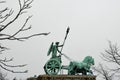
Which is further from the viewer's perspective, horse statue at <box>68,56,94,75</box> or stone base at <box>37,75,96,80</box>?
horse statue at <box>68,56,94,75</box>

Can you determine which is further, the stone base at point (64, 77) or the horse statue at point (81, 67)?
the horse statue at point (81, 67)

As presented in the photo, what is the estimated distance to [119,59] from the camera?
64.7 feet

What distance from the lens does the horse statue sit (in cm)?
2669

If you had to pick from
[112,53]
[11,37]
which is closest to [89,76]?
[112,53]

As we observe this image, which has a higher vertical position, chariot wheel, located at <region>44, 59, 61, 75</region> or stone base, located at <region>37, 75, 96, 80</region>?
chariot wheel, located at <region>44, 59, 61, 75</region>

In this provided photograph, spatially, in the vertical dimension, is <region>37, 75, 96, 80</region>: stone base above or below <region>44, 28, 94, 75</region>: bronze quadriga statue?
below

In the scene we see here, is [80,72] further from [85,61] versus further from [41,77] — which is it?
[41,77]

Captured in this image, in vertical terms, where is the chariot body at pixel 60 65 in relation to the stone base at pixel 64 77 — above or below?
above

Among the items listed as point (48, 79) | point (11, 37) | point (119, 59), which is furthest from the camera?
point (48, 79)

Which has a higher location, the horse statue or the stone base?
the horse statue

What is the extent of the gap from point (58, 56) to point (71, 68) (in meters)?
1.79

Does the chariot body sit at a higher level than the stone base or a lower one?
higher

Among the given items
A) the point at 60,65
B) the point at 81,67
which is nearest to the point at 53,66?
the point at 60,65

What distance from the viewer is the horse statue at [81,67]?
26688 millimetres
